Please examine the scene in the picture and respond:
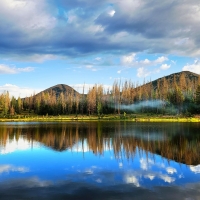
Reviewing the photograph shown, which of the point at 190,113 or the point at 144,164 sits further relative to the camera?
the point at 190,113

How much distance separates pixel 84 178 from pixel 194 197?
20.5ft

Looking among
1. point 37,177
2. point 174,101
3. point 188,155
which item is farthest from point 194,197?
point 174,101

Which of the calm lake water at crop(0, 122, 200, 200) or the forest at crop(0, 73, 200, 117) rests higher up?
the forest at crop(0, 73, 200, 117)

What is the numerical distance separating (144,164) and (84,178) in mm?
5527

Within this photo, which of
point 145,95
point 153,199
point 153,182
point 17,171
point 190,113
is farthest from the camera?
point 145,95

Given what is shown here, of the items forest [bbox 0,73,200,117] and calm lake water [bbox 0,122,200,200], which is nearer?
calm lake water [bbox 0,122,200,200]

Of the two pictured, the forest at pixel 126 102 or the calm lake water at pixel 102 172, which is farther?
the forest at pixel 126 102

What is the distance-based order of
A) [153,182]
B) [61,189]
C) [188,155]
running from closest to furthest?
[61,189] < [153,182] < [188,155]

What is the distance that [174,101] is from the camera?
106 m

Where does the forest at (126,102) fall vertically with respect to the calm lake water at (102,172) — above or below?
above

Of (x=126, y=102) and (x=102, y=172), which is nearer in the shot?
(x=102, y=172)

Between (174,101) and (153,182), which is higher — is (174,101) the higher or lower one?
the higher one

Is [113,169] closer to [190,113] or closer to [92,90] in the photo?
[190,113]

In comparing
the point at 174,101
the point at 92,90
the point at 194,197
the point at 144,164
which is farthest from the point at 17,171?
the point at 92,90
